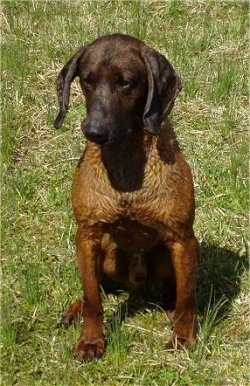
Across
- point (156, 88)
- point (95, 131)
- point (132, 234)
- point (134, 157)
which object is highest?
point (156, 88)

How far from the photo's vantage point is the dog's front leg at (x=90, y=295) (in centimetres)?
436

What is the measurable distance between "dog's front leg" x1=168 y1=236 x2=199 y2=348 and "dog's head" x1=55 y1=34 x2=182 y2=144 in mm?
657

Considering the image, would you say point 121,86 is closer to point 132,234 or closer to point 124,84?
point 124,84

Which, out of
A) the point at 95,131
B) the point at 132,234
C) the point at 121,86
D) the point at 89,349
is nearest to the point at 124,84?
the point at 121,86

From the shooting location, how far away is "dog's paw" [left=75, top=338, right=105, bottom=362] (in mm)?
4457

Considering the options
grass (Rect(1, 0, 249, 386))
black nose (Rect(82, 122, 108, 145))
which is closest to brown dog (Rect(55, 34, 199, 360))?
black nose (Rect(82, 122, 108, 145))

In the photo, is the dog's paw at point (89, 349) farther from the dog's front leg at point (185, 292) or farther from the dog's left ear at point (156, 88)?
the dog's left ear at point (156, 88)

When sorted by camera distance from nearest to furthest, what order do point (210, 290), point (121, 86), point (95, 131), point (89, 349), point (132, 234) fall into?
point (95, 131), point (121, 86), point (132, 234), point (89, 349), point (210, 290)

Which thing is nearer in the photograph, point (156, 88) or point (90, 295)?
point (156, 88)

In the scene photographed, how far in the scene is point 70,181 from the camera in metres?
6.05

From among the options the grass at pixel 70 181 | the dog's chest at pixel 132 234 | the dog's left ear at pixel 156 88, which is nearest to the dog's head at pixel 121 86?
the dog's left ear at pixel 156 88

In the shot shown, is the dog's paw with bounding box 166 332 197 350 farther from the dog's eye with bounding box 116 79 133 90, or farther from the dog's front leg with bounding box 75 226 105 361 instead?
the dog's eye with bounding box 116 79 133 90

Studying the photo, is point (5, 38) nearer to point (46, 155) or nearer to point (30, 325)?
point (46, 155)

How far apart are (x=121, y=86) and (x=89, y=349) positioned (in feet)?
4.58
